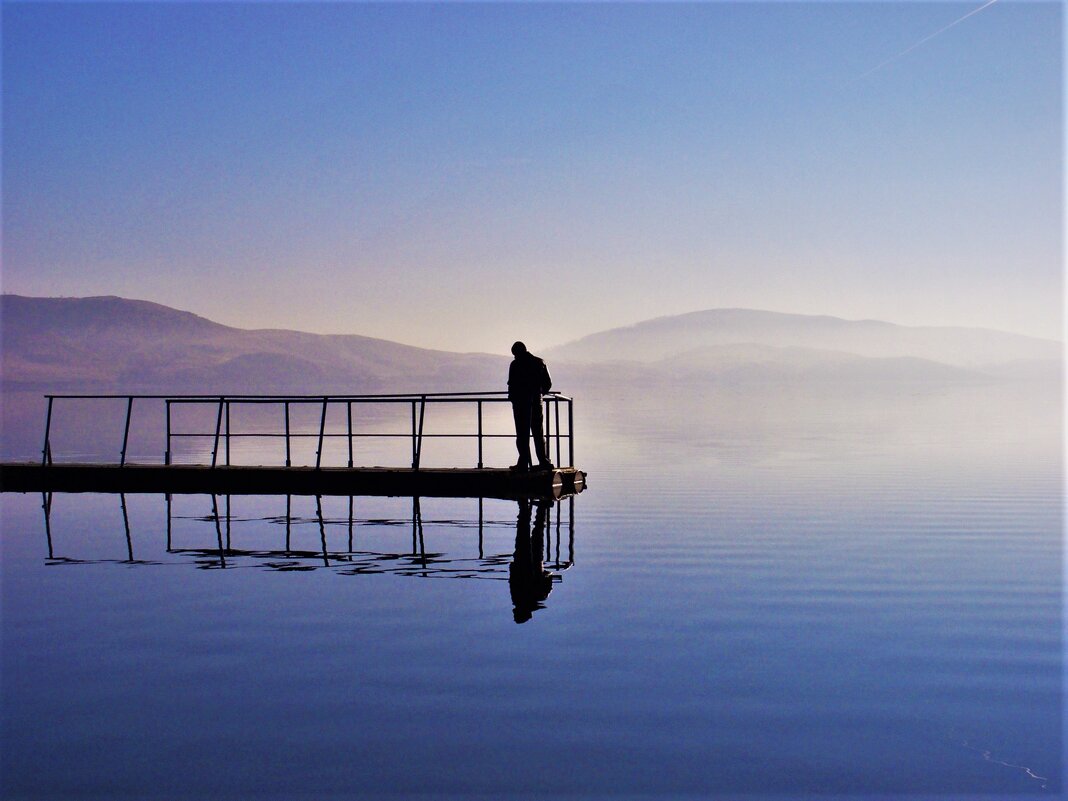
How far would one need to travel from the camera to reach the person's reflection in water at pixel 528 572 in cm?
1068

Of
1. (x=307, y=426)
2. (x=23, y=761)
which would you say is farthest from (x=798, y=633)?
(x=307, y=426)

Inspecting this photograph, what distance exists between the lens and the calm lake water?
6.12 meters

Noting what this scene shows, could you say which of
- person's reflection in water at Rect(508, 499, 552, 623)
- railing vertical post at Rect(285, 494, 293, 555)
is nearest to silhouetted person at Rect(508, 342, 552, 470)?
person's reflection in water at Rect(508, 499, 552, 623)

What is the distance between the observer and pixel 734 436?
5028 centimetres

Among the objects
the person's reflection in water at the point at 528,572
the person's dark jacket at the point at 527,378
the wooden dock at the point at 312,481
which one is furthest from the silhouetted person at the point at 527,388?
the person's reflection in water at the point at 528,572

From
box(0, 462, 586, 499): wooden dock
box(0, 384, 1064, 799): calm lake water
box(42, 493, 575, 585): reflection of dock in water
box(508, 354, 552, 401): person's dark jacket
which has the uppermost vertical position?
box(508, 354, 552, 401): person's dark jacket

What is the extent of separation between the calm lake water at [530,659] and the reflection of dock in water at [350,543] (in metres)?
0.09

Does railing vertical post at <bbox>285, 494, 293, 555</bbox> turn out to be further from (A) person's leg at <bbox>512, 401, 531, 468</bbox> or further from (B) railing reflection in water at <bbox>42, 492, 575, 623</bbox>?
(A) person's leg at <bbox>512, 401, 531, 468</bbox>

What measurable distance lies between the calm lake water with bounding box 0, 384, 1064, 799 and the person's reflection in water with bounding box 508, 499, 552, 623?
9 cm

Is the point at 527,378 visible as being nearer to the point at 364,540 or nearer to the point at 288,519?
the point at 364,540

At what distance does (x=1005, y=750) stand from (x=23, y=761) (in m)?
5.18

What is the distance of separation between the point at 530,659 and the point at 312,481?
40.4ft

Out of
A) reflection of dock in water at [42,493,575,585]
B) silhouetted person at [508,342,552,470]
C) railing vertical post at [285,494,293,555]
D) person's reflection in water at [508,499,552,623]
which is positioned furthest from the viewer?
silhouetted person at [508,342,552,470]

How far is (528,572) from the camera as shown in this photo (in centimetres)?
1266
